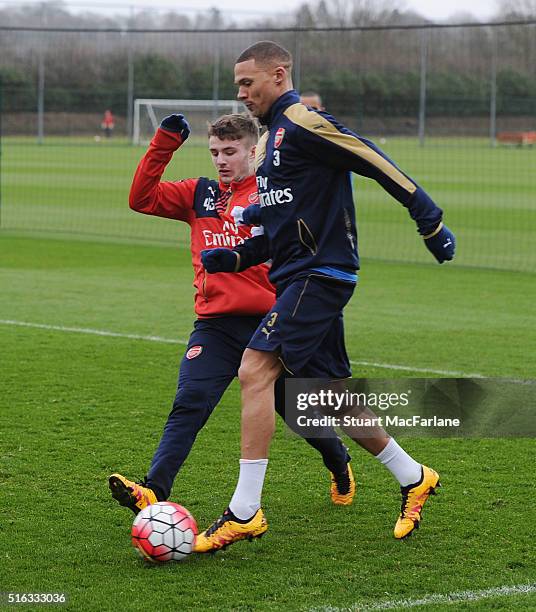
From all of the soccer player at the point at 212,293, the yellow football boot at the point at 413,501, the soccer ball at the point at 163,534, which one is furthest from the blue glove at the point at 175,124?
the yellow football boot at the point at 413,501

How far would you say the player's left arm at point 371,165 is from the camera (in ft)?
15.8

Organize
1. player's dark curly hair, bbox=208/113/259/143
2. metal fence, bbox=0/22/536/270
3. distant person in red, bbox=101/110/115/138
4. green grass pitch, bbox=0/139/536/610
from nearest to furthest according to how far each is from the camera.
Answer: green grass pitch, bbox=0/139/536/610
player's dark curly hair, bbox=208/113/259/143
metal fence, bbox=0/22/536/270
distant person in red, bbox=101/110/115/138

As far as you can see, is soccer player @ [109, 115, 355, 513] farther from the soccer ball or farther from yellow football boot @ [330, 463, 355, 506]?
the soccer ball

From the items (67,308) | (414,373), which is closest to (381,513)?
(414,373)

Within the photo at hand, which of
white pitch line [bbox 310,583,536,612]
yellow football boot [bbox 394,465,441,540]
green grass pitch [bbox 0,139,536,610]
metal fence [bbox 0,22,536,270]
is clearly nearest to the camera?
white pitch line [bbox 310,583,536,612]

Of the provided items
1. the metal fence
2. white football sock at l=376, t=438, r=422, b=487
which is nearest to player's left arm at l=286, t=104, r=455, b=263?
white football sock at l=376, t=438, r=422, b=487

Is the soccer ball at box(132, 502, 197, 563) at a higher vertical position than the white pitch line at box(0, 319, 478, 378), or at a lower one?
higher

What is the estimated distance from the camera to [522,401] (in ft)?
25.7

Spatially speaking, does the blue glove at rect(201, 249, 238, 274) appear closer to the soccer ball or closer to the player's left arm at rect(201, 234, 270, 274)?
the player's left arm at rect(201, 234, 270, 274)

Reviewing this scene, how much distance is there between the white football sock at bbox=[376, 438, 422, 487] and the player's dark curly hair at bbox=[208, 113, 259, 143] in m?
1.55

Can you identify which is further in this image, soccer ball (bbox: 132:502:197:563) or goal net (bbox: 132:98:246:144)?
goal net (bbox: 132:98:246:144)

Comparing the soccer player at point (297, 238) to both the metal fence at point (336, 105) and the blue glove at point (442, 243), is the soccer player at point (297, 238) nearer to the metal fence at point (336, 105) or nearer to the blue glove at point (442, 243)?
the blue glove at point (442, 243)

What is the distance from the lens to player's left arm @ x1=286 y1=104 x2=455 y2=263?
15.8 ft

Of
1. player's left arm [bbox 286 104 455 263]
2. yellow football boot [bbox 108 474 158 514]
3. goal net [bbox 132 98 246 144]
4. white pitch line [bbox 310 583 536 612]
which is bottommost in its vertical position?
white pitch line [bbox 310 583 536 612]
